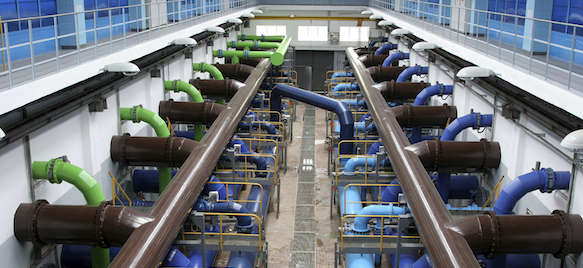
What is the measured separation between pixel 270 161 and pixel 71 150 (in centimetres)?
608

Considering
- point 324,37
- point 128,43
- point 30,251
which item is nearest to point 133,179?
point 128,43

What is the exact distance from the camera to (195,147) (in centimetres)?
998

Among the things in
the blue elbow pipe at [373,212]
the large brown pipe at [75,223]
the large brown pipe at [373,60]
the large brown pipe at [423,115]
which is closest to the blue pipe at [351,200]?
the blue elbow pipe at [373,212]

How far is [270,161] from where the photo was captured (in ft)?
46.9

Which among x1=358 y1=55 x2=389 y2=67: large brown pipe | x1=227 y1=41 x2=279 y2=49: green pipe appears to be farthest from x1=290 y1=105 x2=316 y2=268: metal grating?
x1=227 y1=41 x2=279 y2=49: green pipe

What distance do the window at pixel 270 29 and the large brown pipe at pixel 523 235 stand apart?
22238mm

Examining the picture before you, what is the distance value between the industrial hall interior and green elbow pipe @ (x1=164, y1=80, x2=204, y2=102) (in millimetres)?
84

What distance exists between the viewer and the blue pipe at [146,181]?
11219 millimetres

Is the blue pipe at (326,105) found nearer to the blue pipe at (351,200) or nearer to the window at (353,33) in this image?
the blue pipe at (351,200)

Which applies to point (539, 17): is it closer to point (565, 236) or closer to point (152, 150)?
point (565, 236)

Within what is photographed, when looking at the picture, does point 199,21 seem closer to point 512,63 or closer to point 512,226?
point 512,63

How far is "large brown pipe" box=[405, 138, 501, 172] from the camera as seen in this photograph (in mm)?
9977

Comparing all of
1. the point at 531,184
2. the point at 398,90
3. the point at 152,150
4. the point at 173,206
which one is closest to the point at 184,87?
the point at 152,150

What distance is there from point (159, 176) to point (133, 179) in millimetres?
835
